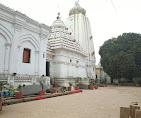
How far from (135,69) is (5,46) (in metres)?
25.7

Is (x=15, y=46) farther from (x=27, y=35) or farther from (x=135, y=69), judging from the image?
(x=135, y=69)

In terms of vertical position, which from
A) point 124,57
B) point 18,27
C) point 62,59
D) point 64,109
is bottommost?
point 64,109

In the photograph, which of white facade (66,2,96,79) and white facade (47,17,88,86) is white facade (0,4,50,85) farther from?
white facade (66,2,96,79)

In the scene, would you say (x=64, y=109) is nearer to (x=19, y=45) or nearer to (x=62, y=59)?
A: (x=19, y=45)

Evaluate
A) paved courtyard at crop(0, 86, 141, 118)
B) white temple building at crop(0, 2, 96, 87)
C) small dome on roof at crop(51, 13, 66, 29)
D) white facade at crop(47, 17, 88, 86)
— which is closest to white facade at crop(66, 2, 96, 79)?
small dome on roof at crop(51, 13, 66, 29)

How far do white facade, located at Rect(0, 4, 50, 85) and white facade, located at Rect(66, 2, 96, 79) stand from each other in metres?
14.3

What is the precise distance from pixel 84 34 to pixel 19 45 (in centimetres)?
1804

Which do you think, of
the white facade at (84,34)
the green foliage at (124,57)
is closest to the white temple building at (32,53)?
the white facade at (84,34)

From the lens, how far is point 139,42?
27266 mm

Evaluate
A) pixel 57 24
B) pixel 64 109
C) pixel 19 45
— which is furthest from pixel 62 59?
pixel 64 109

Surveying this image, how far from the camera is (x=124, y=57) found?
86.4 feet

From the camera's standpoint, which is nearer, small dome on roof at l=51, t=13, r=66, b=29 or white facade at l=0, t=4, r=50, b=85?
white facade at l=0, t=4, r=50, b=85

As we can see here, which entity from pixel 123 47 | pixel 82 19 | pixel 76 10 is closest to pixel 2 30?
pixel 82 19

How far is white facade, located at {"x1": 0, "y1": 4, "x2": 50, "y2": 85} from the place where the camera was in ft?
33.0
